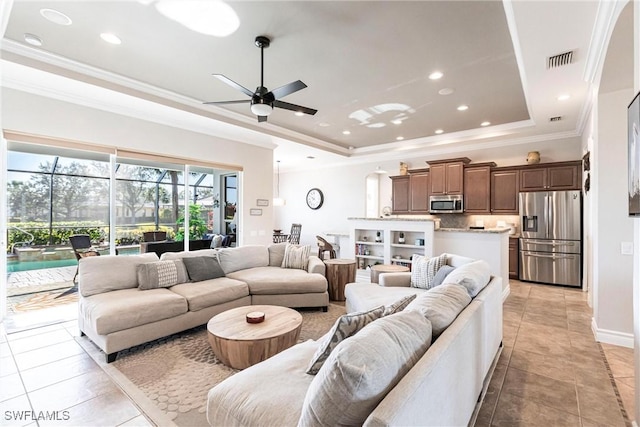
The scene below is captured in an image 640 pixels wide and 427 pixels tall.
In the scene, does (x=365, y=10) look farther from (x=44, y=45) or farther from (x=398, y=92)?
(x=44, y=45)

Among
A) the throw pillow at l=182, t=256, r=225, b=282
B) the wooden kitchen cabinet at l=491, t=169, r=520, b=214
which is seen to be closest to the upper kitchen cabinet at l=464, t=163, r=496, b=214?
the wooden kitchen cabinet at l=491, t=169, r=520, b=214

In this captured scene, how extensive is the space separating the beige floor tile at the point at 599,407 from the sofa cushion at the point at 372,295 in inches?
57.8

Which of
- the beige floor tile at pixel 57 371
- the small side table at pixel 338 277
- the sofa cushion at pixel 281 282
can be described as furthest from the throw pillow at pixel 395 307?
the small side table at pixel 338 277

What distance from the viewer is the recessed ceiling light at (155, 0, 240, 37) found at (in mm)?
2453

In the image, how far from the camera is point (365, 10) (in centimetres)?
252

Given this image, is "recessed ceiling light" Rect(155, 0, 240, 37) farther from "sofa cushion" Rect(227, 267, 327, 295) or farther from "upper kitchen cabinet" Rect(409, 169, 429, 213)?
"upper kitchen cabinet" Rect(409, 169, 429, 213)

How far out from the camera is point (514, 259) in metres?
5.99

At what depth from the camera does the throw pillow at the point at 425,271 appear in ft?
11.6

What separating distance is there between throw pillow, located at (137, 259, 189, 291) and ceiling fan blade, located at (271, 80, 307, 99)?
2.41 m

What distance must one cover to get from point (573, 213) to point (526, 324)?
116 inches

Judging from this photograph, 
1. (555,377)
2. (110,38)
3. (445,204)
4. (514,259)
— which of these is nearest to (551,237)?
(514,259)

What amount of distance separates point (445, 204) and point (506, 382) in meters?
4.77

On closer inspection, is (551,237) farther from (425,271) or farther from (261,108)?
(261,108)

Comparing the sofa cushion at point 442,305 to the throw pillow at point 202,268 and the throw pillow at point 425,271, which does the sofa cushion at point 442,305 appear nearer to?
the throw pillow at point 425,271
